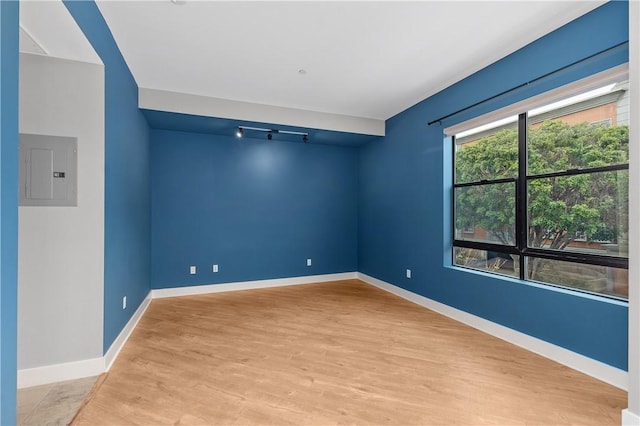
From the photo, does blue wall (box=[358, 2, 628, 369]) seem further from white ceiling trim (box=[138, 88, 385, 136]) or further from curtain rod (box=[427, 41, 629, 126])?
white ceiling trim (box=[138, 88, 385, 136])

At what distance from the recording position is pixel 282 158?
5371 mm

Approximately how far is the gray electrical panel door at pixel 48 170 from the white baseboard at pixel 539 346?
156 inches

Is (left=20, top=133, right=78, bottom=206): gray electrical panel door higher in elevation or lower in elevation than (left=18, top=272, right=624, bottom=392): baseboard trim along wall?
higher

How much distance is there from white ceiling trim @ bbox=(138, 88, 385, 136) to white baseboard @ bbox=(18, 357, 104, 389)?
288 cm

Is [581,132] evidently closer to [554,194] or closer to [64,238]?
[554,194]

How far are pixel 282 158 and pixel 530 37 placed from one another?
3.75 metres

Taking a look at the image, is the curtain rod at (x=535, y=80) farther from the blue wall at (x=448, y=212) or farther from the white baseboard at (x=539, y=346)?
the white baseboard at (x=539, y=346)

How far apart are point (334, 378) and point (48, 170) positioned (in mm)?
2697

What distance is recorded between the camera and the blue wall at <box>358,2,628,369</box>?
231 cm

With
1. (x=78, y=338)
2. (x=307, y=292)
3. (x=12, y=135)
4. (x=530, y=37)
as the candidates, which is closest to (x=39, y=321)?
(x=78, y=338)

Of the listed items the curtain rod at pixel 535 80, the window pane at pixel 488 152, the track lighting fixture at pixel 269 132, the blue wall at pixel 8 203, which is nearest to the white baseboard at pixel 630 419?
the window pane at pixel 488 152

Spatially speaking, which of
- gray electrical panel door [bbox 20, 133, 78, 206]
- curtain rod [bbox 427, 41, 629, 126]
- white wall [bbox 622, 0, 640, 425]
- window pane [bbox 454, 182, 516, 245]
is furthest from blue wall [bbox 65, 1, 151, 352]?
window pane [bbox 454, 182, 516, 245]

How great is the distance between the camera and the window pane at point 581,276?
7.64 ft

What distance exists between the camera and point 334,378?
7.66ft
